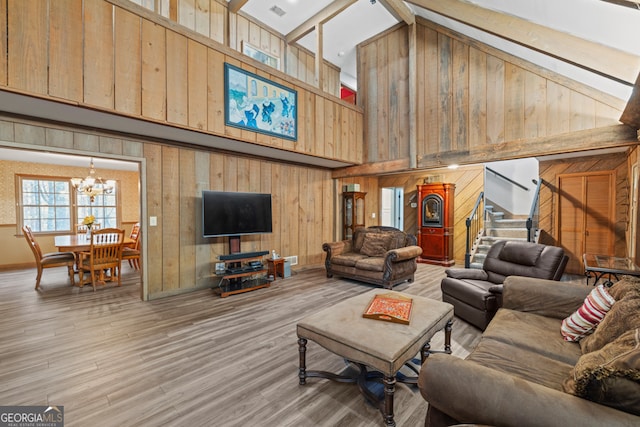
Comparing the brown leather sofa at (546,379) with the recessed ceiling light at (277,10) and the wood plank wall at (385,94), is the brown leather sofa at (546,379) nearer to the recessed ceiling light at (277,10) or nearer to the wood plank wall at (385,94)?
the wood plank wall at (385,94)

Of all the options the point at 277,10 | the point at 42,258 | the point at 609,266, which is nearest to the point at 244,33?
the point at 277,10

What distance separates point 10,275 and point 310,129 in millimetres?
6661

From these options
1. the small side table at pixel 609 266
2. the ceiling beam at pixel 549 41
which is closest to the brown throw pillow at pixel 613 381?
the ceiling beam at pixel 549 41

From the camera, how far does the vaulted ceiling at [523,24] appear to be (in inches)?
87.0

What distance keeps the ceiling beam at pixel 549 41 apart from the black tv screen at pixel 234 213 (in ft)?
12.6

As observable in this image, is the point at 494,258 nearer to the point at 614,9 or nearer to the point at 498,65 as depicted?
the point at 614,9

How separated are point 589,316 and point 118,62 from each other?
4526mm

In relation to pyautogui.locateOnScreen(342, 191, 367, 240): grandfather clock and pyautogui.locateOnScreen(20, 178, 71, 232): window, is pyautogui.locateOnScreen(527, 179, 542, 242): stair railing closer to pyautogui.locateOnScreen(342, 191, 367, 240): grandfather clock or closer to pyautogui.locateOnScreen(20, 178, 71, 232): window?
pyautogui.locateOnScreen(342, 191, 367, 240): grandfather clock

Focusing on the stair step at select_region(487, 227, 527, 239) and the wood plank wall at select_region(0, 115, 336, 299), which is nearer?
the wood plank wall at select_region(0, 115, 336, 299)

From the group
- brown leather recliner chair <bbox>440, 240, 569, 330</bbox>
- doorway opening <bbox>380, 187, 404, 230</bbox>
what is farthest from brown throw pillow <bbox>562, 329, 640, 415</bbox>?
doorway opening <bbox>380, 187, 404, 230</bbox>

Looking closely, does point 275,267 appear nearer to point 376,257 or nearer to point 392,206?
point 376,257

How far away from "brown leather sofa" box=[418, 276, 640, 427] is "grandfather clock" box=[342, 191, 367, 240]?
4757mm

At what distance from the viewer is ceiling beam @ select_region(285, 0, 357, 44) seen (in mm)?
4715
